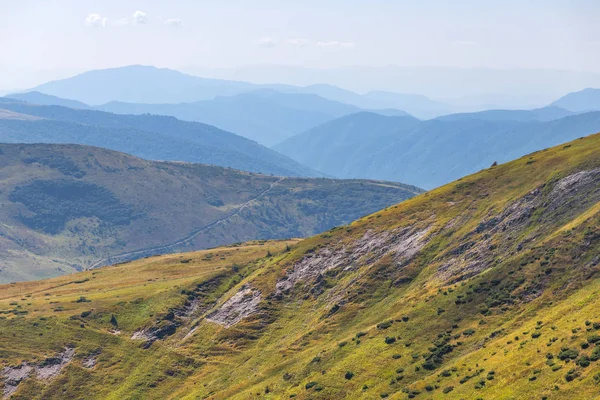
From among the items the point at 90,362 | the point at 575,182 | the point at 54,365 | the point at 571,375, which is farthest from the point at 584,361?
the point at 54,365

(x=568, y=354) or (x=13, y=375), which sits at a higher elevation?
(x=568, y=354)

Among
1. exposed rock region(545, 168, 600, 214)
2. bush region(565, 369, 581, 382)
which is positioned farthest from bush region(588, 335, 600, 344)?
exposed rock region(545, 168, 600, 214)

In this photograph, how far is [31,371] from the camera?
12912cm

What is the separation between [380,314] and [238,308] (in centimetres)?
4014

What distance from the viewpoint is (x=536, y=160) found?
146375 millimetres

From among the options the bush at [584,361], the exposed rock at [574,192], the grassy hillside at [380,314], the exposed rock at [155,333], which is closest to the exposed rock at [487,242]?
the grassy hillside at [380,314]

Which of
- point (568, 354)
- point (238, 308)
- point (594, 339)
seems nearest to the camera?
point (568, 354)

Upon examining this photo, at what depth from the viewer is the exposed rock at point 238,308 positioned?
5595 inches

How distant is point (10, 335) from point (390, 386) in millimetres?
91899

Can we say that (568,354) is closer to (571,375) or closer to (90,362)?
(571,375)

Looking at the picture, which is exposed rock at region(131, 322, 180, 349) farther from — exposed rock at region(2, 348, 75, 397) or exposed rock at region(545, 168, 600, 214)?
exposed rock at region(545, 168, 600, 214)

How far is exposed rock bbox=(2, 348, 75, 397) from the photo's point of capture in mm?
125688

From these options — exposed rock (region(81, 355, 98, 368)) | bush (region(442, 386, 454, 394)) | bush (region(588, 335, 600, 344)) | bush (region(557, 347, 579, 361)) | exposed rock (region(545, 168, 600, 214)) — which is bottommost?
exposed rock (region(81, 355, 98, 368))

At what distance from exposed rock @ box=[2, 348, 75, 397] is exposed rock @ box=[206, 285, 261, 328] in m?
32.0
